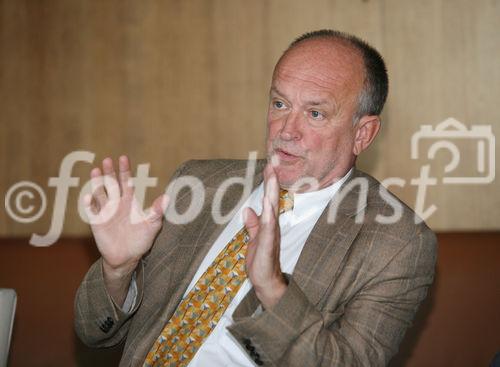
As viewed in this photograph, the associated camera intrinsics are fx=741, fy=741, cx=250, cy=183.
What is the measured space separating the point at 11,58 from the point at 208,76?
81 centimetres

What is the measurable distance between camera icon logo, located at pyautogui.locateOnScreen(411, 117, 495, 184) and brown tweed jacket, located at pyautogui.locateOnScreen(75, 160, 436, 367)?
0.89 metres

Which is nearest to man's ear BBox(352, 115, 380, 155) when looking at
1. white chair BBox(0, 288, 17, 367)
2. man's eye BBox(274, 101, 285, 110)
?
man's eye BBox(274, 101, 285, 110)

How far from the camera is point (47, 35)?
9.96 ft

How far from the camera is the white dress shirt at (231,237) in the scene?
182 centimetres

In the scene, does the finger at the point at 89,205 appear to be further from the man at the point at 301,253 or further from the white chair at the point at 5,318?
the white chair at the point at 5,318

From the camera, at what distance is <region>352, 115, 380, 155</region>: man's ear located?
200cm

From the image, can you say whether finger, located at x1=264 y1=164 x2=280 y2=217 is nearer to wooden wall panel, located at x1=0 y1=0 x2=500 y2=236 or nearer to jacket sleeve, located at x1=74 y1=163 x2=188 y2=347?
jacket sleeve, located at x1=74 y1=163 x2=188 y2=347

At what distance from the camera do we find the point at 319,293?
5.87 feet

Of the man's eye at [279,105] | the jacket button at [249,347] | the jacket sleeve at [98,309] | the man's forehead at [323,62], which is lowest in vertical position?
the jacket sleeve at [98,309]

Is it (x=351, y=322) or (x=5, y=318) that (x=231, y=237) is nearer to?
(x=351, y=322)

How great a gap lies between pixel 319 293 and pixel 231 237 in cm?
33

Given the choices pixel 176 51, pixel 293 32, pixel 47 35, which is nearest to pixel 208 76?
pixel 176 51

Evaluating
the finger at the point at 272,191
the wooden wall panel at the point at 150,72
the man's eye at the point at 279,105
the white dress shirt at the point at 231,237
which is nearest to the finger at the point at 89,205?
the white dress shirt at the point at 231,237

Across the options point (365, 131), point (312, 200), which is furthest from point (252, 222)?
point (365, 131)
